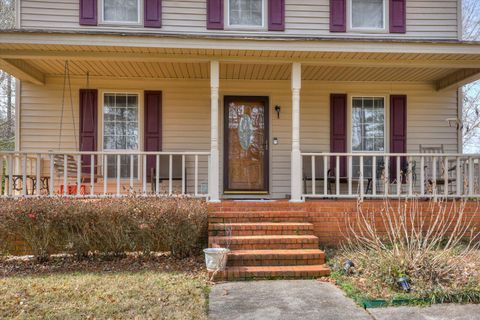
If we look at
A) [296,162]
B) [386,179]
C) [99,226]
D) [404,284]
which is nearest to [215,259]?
[99,226]

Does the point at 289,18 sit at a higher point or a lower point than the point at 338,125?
higher

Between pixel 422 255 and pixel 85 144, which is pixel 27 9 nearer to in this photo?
pixel 85 144

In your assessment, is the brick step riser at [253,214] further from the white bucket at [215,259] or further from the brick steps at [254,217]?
the white bucket at [215,259]

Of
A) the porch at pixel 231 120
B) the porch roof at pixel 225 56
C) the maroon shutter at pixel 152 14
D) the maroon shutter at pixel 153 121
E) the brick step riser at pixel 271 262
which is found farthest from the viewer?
the maroon shutter at pixel 153 121

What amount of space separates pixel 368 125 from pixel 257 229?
4192mm

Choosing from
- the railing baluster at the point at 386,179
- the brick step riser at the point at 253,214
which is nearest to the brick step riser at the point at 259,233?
the brick step riser at the point at 253,214

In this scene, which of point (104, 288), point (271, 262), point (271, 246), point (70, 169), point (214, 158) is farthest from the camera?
point (70, 169)

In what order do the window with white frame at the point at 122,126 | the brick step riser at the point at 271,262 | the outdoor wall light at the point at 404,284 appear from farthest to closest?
the window with white frame at the point at 122,126
the brick step riser at the point at 271,262
the outdoor wall light at the point at 404,284

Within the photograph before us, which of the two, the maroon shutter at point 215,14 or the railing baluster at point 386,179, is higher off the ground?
the maroon shutter at point 215,14

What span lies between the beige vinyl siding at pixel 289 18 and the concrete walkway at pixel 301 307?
17.3 feet

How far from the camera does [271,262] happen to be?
17.9 feet

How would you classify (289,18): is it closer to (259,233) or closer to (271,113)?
(271,113)

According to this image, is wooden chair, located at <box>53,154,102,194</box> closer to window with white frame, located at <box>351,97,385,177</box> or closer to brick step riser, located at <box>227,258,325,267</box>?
brick step riser, located at <box>227,258,325,267</box>

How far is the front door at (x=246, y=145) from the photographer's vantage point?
8.62 metres
